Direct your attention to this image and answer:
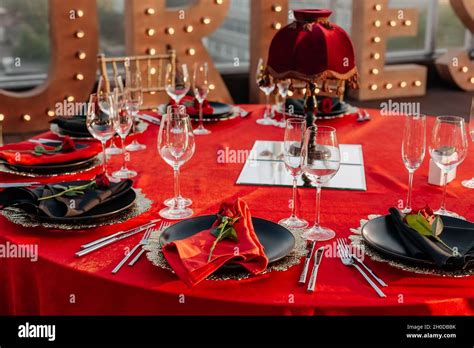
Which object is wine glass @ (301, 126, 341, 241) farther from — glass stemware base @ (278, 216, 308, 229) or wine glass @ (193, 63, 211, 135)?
wine glass @ (193, 63, 211, 135)

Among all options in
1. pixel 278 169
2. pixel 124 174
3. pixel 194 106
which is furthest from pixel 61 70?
pixel 278 169

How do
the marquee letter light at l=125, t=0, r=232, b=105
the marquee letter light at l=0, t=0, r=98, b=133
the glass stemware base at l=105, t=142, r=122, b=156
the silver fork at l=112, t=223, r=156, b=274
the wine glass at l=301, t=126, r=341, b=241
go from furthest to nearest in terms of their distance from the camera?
the marquee letter light at l=125, t=0, r=232, b=105
the marquee letter light at l=0, t=0, r=98, b=133
the glass stemware base at l=105, t=142, r=122, b=156
the wine glass at l=301, t=126, r=341, b=241
the silver fork at l=112, t=223, r=156, b=274

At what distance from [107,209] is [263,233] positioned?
44 cm

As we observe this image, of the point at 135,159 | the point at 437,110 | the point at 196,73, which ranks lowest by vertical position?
the point at 437,110

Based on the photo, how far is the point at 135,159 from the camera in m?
2.32

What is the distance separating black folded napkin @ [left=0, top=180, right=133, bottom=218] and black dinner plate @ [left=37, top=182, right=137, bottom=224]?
0.03 ft

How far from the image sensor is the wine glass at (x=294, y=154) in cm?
170

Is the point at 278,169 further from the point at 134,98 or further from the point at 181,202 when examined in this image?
the point at 134,98

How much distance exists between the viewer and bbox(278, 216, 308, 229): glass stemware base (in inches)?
68.8

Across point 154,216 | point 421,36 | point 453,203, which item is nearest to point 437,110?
point 421,36

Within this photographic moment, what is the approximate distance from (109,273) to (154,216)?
364 millimetres

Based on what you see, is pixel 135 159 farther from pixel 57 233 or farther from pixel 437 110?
pixel 437 110

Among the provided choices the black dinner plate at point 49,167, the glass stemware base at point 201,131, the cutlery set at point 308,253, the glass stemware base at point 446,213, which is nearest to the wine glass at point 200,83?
the glass stemware base at point 201,131

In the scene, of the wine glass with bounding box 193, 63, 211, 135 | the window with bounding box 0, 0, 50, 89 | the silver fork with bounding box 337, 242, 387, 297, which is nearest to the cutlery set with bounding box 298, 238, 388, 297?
the silver fork with bounding box 337, 242, 387, 297
